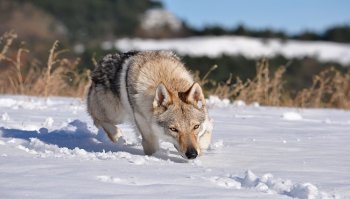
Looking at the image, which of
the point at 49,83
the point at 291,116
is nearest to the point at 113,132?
the point at 291,116

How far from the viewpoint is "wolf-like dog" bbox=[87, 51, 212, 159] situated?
5.91 m

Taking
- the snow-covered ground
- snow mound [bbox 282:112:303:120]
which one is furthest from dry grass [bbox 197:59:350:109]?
the snow-covered ground

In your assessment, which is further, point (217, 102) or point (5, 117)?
point (217, 102)

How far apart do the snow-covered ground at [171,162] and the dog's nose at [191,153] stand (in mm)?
65

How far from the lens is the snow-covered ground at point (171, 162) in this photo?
4.27m

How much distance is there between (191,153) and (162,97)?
0.69m

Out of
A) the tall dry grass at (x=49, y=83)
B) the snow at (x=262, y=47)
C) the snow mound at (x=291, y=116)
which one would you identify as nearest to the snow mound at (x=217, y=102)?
the snow mound at (x=291, y=116)

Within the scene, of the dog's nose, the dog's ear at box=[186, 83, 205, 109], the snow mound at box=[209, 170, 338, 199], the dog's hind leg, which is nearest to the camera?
the snow mound at box=[209, 170, 338, 199]

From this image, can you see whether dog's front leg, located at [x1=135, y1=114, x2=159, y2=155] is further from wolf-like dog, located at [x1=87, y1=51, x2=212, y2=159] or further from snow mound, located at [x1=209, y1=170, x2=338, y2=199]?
snow mound, located at [x1=209, y1=170, x2=338, y2=199]

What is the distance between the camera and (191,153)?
5.57 metres

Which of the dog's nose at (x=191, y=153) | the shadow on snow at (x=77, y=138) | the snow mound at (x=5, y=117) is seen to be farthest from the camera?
the snow mound at (x=5, y=117)

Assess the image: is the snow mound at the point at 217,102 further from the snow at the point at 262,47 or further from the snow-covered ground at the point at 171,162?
the snow at the point at 262,47

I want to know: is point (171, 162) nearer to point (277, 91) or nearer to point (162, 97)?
point (162, 97)

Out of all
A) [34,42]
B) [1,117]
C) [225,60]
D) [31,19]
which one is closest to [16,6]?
[31,19]
